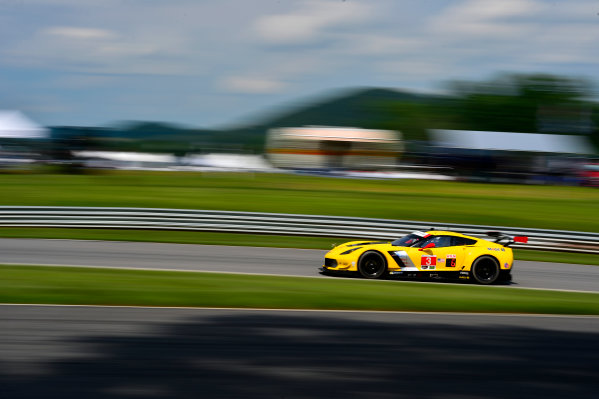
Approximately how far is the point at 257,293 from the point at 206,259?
4.31m

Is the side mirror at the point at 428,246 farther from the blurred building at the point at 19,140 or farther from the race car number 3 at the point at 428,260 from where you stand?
the blurred building at the point at 19,140

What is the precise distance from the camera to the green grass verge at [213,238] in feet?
57.3

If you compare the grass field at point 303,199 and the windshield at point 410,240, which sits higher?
the grass field at point 303,199

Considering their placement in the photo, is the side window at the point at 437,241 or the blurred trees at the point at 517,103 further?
the blurred trees at the point at 517,103

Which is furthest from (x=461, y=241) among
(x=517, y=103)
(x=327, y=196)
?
(x=517, y=103)

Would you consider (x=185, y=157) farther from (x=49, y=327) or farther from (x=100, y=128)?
(x=49, y=327)

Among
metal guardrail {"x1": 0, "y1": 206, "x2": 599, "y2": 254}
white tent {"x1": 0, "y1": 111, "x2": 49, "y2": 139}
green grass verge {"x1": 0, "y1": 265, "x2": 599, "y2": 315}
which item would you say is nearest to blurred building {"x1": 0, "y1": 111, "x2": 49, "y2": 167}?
white tent {"x1": 0, "y1": 111, "x2": 49, "y2": 139}

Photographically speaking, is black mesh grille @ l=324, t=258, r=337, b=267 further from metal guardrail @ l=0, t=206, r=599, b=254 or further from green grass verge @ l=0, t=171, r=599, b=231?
green grass verge @ l=0, t=171, r=599, b=231

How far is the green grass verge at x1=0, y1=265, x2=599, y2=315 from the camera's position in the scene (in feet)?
32.1

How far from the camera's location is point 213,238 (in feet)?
59.2

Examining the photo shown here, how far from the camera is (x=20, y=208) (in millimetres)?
18484

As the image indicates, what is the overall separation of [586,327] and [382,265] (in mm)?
4473

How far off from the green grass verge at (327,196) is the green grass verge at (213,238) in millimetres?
3908

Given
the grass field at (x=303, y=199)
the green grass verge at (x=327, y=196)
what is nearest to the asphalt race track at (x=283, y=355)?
the grass field at (x=303, y=199)
